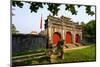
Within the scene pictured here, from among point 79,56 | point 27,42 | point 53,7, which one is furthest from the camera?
point 79,56

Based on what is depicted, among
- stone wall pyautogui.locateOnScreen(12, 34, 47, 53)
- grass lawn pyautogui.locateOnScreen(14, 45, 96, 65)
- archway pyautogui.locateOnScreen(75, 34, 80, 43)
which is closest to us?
stone wall pyautogui.locateOnScreen(12, 34, 47, 53)

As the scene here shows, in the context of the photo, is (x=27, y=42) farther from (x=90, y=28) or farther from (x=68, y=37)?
(x=90, y=28)

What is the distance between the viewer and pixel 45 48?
234 centimetres

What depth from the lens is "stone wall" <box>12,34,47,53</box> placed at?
2210 mm

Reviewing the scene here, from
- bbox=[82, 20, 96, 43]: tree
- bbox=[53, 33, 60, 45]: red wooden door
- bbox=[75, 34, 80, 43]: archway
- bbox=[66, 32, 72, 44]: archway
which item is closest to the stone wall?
bbox=[53, 33, 60, 45]: red wooden door

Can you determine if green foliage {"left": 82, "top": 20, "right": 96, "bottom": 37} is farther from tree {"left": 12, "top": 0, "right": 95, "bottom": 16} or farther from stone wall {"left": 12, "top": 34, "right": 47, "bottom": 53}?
stone wall {"left": 12, "top": 34, "right": 47, "bottom": 53}

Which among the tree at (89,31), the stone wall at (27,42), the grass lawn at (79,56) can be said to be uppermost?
the tree at (89,31)

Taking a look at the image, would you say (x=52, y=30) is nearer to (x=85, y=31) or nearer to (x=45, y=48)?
(x=45, y=48)

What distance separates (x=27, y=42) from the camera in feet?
7.47

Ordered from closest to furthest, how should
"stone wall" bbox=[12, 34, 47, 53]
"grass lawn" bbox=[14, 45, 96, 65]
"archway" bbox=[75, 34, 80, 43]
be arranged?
1. "stone wall" bbox=[12, 34, 47, 53]
2. "grass lawn" bbox=[14, 45, 96, 65]
3. "archway" bbox=[75, 34, 80, 43]

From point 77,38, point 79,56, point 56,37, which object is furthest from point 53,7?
point 79,56

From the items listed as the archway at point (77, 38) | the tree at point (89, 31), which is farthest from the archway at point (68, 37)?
the tree at point (89, 31)

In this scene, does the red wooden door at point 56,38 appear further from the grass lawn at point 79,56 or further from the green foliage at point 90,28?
the green foliage at point 90,28

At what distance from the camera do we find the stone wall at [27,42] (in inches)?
87.0
